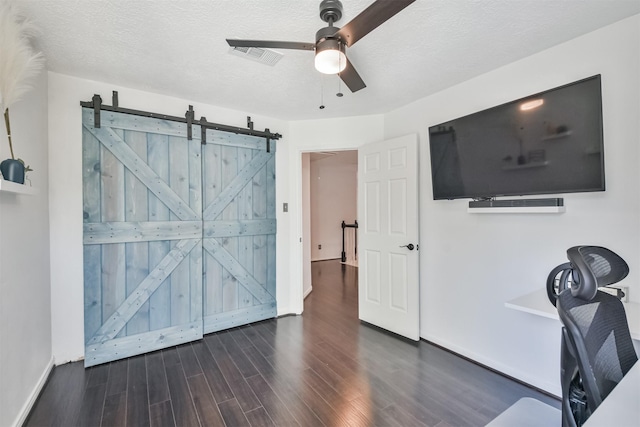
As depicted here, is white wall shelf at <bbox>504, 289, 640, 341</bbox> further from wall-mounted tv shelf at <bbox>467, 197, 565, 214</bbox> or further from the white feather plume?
the white feather plume

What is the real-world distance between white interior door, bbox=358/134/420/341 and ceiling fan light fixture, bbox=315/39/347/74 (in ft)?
5.10

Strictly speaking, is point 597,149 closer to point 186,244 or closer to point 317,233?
point 186,244

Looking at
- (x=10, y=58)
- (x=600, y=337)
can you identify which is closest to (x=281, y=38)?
(x=10, y=58)

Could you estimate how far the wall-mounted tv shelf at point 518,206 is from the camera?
1.94 m

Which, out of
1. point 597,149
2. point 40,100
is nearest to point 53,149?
point 40,100

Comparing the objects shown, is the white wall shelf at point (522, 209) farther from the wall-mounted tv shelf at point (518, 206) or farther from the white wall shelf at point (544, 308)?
the white wall shelf at point (544, 308)

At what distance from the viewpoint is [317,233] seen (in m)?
7.24

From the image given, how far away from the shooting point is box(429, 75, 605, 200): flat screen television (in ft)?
5.64

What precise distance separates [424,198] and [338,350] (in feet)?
5.67

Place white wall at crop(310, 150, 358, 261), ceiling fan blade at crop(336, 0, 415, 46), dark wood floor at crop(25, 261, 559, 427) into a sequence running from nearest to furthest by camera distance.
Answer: ceiling fan blade at crop(336, 0, 415, 46)
dark wood floor at crop(25, 261, 559, 427)
white wall at crop(310, 150, 358, 261)

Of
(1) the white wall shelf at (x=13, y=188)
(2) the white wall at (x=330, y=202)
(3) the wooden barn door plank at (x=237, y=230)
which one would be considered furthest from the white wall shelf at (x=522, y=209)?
(2) the white wall at (x=330, y=202)

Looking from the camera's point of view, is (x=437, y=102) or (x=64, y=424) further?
(x=437, y=102)

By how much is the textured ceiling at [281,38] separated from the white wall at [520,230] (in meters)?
0.17

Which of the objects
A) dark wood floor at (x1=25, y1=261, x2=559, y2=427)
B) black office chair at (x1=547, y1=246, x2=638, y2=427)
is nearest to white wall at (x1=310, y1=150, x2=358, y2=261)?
dark wood floor at (x1=25, y1=261, x2=559, y2=427)
